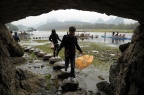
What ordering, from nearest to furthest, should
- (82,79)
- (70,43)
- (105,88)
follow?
(105,88) → (70,43) → (82,79)

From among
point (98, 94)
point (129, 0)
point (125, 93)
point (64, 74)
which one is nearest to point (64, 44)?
point (64, 74)

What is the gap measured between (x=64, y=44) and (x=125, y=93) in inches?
158

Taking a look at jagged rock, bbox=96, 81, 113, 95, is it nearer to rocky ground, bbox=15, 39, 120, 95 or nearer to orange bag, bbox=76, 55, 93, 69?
rocky ground, bbox=15, 39, 120, 95

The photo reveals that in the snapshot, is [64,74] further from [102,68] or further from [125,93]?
[125,93]

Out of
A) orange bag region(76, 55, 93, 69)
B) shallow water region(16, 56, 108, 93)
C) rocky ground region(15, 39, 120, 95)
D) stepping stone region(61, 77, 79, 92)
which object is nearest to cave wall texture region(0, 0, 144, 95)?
rocky ground region(15, 39, 120, 95)

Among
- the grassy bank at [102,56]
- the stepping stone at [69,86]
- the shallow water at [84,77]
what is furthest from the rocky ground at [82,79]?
the grassy bank at [102,56]

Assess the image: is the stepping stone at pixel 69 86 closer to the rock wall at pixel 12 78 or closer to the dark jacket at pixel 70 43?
the rock wall at pixel 12 78

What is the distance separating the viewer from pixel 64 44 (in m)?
9.14

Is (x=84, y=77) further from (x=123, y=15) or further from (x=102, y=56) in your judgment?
(x=102, y=56)

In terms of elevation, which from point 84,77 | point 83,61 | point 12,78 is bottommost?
point 84,77

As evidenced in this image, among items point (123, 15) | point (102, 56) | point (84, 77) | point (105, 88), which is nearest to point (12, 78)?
point (105, 88)

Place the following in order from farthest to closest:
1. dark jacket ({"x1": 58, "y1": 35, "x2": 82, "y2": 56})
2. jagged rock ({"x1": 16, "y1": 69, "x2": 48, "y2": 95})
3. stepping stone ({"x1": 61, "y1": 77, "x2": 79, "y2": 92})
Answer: dark jacket ({"x1": 58, "y1": 35, "x2": 82, "y2": 56})
stepping stone ({"x1": 61, "y1": 77, "x2": 79, "y2": 92})
jagged rock ({"x1": 16, "y1": 69, "x2": 48, "y2": 95})

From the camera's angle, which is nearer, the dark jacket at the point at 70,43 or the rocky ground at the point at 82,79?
the rocky ground at the point at 82,79

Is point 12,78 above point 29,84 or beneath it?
above
